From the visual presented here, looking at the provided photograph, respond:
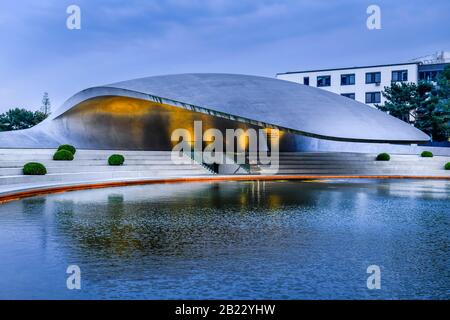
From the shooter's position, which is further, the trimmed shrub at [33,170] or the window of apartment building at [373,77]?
the window of apartment building at [373,77]

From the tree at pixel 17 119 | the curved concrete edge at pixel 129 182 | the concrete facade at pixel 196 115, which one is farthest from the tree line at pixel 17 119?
the curved concrete edge at pixel 129 182

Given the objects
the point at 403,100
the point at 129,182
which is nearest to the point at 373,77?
the point at 403,100

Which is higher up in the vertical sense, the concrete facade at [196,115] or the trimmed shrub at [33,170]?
the concrete facade at [196,115]

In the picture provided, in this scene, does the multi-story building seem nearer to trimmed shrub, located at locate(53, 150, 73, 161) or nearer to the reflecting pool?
trimmed shrub, located at locate(53, 150, 73, 161)

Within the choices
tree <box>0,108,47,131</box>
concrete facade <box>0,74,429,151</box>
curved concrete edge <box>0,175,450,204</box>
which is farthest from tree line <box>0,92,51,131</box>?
curved concrete edge <box>0,175,450,204</box>

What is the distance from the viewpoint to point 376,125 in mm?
26125

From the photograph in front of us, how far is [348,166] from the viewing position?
2992 cm

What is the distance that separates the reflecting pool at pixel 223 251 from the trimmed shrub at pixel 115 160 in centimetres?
1227

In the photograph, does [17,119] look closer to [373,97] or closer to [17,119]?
[17,119]

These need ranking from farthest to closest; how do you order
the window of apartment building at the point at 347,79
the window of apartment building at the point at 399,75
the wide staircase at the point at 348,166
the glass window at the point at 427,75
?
the window of apartment building at the point at 347,79
the glass window at the point at 427,75
the window of apartment building at the point at 399,75
the wide staircase at the point at 348,166

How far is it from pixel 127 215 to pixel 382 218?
521cm

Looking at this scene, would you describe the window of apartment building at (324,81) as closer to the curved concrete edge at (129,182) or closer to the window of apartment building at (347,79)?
the window of apartment building at (347,79)

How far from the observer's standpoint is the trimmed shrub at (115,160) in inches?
933

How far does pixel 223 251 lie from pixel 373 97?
60.1 m
